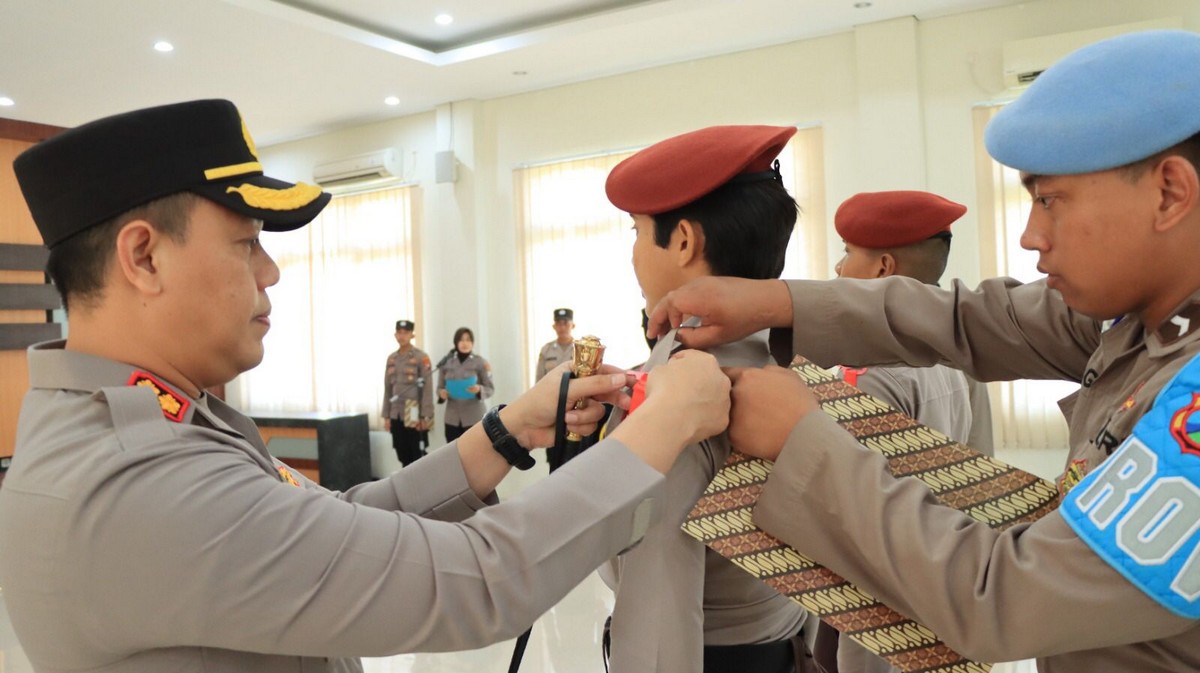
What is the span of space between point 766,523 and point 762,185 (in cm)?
57

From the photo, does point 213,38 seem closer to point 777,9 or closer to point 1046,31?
point 777,9

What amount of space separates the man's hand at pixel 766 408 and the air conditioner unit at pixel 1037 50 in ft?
20.0

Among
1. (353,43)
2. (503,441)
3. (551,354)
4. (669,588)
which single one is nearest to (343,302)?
(551,354)

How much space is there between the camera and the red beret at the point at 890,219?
2.40m

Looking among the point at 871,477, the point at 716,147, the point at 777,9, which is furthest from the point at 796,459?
the point at 777,9

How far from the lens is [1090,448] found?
1.00 metres

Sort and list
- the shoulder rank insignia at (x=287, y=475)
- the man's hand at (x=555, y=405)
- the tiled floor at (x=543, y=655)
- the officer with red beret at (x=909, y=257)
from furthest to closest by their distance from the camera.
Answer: the tiled floor at (x=543, y=655) → the officer with red beret at (x=909, y=257) → the man's hand at (x=555, y=405) → the shoulder rank insignia at (x=287, y=475)

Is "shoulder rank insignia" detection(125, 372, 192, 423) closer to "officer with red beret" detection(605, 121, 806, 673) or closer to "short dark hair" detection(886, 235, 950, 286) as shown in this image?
"officer with red beret" detection(605, 121, 806, 673)

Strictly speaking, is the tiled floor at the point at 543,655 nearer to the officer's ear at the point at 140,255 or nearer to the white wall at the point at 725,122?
the officer's ear at the point at 140,255

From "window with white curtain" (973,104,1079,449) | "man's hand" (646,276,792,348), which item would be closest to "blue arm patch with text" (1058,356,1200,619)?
"man's hand" (646,276,792,348)

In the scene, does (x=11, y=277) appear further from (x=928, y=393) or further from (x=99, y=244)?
(x=928, y=393)

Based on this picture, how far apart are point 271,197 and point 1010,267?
6542mm

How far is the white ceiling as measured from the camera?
6.34 m

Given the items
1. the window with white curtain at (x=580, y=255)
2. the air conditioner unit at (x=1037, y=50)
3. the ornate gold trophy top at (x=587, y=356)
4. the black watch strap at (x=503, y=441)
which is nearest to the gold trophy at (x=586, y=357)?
the ornate gold trophy top at (x=587, y=356)
